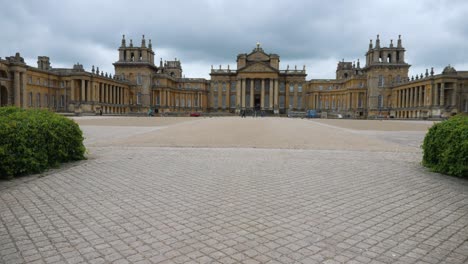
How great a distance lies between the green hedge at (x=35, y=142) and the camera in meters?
7.63

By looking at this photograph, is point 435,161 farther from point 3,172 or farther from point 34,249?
point 3,172

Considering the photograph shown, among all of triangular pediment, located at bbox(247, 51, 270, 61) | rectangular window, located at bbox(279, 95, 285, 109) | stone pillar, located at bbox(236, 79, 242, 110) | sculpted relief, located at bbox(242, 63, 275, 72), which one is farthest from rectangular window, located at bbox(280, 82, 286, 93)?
stone pillar, located at bbox(236, 79, 242, 110)

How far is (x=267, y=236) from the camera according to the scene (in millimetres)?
4410

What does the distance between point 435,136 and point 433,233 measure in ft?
19.2

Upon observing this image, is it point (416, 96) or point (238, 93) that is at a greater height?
point (238, 93)

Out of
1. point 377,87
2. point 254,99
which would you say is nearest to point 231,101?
point 254,99

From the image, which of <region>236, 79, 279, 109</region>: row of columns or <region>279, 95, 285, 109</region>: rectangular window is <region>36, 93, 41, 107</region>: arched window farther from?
<region>279, 95, 285, 109</region>: rectangular window

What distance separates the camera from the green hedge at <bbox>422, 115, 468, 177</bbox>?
317 inches

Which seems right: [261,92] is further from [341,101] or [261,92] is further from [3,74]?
[3,74]

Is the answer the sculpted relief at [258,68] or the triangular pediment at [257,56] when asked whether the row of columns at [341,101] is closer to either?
the sculpted relief at [258,68]

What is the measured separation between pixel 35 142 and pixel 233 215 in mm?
6066

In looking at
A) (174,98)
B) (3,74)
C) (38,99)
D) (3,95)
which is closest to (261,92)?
(174,98)

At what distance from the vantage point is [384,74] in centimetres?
7850

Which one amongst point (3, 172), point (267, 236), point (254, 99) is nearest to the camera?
point (267, 236)
